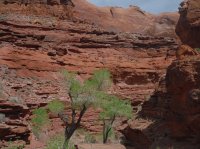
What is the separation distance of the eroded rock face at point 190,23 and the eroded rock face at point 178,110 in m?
2.83

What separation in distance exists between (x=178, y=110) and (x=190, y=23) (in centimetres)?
498

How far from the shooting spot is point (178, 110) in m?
18.1

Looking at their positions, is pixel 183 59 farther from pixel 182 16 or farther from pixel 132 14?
pixel 132 14

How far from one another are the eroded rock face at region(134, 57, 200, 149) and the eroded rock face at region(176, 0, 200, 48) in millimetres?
2828

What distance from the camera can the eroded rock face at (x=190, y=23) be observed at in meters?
20.7

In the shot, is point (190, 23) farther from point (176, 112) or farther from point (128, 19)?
point (128, 19)

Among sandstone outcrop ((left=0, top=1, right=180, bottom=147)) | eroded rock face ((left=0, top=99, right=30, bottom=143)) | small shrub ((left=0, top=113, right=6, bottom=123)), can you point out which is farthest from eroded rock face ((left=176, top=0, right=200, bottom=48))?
sandstone outcrop ((left=0, top=1, right=180, bottom=147))

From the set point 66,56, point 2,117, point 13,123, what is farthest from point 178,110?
point 66,56

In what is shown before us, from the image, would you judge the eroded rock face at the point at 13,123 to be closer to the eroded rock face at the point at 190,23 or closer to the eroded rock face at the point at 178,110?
the eroded rock face at the point at 178,110

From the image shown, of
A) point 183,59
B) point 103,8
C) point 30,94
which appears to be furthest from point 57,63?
point 183,59

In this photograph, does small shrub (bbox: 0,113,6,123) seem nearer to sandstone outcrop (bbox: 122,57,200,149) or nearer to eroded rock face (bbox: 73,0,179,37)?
sandstone outcrop (bbox: 122,57,200,149)

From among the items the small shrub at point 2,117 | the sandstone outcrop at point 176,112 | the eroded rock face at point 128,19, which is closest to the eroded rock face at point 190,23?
the sandstone outcrop at point 176,112

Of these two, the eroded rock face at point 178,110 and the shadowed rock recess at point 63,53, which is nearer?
the eroded rock face at point 178,110

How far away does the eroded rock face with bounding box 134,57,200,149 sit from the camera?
17.2m
